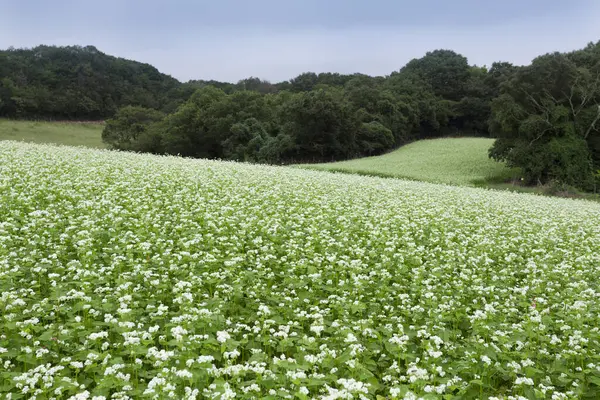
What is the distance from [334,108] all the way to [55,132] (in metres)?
49.5

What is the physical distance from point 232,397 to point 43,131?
→ 83995 millimetres

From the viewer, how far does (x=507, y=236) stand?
14227 mm

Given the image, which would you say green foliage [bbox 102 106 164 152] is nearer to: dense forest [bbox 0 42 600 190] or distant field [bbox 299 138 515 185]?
dense forest [bbox 0 42 600 190]

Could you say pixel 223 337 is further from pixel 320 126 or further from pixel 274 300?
pixel 320 126

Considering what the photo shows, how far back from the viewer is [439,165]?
178 ft

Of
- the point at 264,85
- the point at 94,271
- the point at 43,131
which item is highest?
the point at 264,85

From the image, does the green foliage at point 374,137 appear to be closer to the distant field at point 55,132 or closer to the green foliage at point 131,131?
the green foliage at point 131,131

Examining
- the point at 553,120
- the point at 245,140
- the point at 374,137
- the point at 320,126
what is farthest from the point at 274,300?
the point at 374,137

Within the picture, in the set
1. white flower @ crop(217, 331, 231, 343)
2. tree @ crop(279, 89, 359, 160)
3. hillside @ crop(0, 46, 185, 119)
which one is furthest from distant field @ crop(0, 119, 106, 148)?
white flower @ crop(217, 331, 231, 343)

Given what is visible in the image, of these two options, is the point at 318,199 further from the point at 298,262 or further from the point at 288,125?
the point at 288,125

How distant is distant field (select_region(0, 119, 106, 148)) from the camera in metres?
67.5

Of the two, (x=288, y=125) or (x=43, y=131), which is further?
(x=43, y=131)

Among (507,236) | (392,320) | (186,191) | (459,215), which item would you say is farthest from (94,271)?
(459,215)

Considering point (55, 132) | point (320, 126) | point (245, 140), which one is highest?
point (320, 126)
